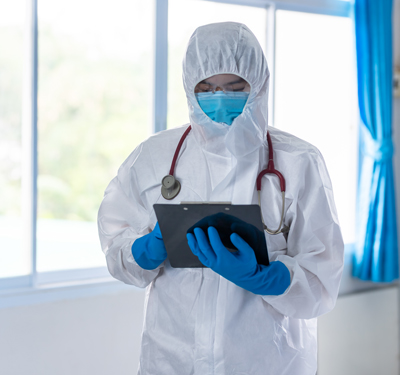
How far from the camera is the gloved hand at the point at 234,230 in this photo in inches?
35.3

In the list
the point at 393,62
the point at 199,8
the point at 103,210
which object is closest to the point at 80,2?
the point at 199,8

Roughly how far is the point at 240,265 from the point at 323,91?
6.24 feet

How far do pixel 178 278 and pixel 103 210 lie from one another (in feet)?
1.05

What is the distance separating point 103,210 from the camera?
1228mm

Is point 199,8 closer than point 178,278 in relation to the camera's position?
No

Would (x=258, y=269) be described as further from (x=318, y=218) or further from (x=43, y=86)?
(x=43, y=86)

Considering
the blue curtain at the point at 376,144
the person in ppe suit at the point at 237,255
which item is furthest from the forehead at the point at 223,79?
the blue curtain at the point at 376,144

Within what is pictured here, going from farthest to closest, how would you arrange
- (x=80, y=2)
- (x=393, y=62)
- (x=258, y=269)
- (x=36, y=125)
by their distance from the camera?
(x=393, y=62), (x=80, y=2), (x=36, y=125), (x=258, y=269)

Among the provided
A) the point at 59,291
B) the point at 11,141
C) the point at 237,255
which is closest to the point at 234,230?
the point at 237,255

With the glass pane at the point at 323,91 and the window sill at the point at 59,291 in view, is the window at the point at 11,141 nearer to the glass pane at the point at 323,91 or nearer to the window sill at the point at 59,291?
the window sill at the point at 59,291

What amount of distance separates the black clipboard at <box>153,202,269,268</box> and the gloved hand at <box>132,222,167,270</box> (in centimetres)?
4

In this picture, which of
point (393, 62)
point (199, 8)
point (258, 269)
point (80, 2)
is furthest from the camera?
point (393, 62)

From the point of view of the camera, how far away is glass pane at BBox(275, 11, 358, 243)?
2.35m

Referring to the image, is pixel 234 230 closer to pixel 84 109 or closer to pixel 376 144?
pixel 84 109
